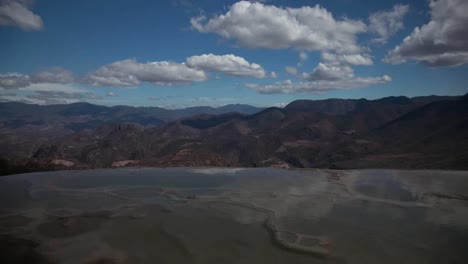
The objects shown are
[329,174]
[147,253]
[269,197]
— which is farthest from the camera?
[329,174]

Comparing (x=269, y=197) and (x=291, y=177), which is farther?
(x=291, y=177)

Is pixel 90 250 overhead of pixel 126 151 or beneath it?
overhead

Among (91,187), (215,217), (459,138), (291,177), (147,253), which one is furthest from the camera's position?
(459,138)

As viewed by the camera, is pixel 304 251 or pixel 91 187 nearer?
pixel 304 251

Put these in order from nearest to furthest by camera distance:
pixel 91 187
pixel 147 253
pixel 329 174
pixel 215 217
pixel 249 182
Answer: pixel 147 253 < pixel 215 217 < pixel 91 187 < pixel 249 182 < pixel 329 174

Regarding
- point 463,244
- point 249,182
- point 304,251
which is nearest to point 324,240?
point 304,251

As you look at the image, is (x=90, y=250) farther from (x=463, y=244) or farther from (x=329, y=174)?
(x=329, y=174)

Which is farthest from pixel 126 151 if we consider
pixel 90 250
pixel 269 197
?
pixel 90 250

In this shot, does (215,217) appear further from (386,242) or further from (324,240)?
(386,242)

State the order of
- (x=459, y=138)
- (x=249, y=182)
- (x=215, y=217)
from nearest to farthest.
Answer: (x=215, y=217)
(x=249, y=182)
(x=459, y=138)
